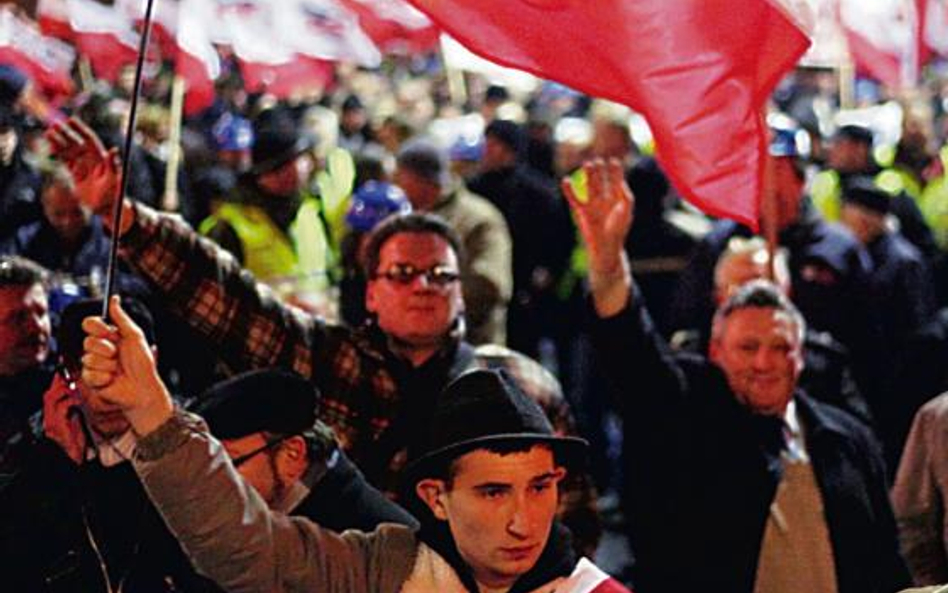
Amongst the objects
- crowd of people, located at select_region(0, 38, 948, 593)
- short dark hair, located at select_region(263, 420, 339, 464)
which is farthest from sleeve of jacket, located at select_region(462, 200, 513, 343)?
short dark hair, located at select_region(263, 420, 339, 464)

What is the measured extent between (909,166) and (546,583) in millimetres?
10001

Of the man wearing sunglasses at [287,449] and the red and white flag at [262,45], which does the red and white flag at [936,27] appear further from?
the man wearing sunglasses at [287,449]

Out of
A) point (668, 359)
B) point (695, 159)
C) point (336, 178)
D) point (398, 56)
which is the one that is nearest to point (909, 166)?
point (336, 178)

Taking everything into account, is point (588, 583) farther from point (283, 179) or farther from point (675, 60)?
point (283, 179)

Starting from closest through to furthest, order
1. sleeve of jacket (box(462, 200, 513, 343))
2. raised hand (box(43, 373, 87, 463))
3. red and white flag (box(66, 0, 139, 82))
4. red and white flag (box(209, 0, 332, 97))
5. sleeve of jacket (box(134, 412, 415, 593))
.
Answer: sleeve of jacket (box(134, 412, 415, 593)), raised hand (box(43, 373, 87, 463)), sleeve of jacket (box(462, 200, 513, 343)), red and white flag (box(66, 0, 139, 82)), red and white flag (box(209, 0, 332, 97))

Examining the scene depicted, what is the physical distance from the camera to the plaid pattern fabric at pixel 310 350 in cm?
601

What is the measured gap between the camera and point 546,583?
4.17 meters

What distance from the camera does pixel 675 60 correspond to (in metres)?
5.25

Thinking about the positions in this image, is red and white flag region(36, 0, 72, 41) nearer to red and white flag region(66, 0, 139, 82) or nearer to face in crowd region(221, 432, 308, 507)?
red and white flag region(66, 0, 139, 82)

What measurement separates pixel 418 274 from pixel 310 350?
0.42 meters

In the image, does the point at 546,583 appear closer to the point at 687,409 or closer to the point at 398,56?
the point at 687,409

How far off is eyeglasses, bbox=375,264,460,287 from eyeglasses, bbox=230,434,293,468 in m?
1.38

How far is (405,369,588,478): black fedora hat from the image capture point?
419 centimetres

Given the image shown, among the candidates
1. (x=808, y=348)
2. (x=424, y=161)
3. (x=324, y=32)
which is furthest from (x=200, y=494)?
(x=324, y=32)
